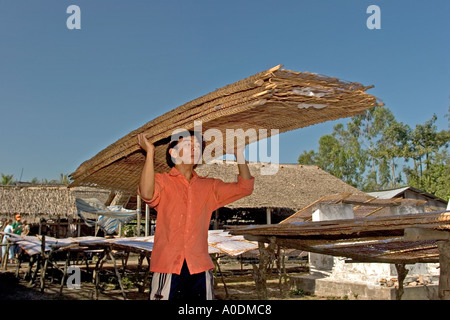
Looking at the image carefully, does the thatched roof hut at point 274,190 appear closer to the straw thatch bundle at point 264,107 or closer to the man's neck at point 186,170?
the man's neck at point 186,170

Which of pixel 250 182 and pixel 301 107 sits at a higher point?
pixel 301 107

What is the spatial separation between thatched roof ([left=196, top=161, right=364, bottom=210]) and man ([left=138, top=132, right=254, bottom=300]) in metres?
13.2

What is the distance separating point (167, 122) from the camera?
236 centimetres

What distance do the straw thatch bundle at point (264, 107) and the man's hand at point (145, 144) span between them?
0.10ft

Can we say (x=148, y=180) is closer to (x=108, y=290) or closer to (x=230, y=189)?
(x=230, y=189)

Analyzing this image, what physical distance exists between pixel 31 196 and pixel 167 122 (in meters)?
18.9

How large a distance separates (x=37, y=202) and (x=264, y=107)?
1915cm

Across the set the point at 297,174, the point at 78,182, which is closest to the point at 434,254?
the point at 78,182

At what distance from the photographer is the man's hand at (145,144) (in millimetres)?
2420

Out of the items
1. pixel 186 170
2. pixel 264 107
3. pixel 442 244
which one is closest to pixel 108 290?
pixel 186 170

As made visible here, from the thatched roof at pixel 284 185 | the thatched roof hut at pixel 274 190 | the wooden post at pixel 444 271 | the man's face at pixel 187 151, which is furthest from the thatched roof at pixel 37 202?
the wooden post at pixel 444 271
